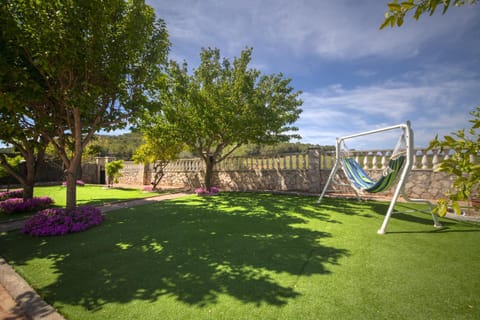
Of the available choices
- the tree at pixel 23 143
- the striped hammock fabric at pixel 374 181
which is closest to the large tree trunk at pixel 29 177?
the tree at pixel 23 143

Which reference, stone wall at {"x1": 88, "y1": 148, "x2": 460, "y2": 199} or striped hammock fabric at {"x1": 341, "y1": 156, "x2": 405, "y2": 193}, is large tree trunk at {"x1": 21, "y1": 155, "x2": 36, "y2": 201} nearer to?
stone wall at {"x1": 88, "y1": 148, "x2": 460, "y2": 199}

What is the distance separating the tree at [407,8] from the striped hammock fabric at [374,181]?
190 inches

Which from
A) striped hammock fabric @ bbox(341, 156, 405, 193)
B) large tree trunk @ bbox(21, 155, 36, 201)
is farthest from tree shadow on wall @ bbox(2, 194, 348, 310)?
large tree trunk @ bbox(21, 155, 36, 201)

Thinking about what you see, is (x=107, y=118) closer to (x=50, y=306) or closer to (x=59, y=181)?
(x=50, y=306)

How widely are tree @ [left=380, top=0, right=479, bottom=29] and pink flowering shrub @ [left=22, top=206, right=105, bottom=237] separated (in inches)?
277

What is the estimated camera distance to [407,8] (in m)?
1.20

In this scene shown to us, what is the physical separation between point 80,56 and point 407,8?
6512 millimetres

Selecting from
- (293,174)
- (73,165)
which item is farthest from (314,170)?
(73,165)

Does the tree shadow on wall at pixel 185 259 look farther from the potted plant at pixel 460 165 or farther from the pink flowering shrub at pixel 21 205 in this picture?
the pink flowering shrub at pixel 21 205

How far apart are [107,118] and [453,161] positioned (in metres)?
7.97

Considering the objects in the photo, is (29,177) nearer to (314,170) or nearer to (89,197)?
(89,197)

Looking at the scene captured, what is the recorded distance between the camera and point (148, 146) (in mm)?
14133

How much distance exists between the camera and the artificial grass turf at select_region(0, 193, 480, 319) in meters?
2.31

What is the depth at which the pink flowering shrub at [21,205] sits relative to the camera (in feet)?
24.0
